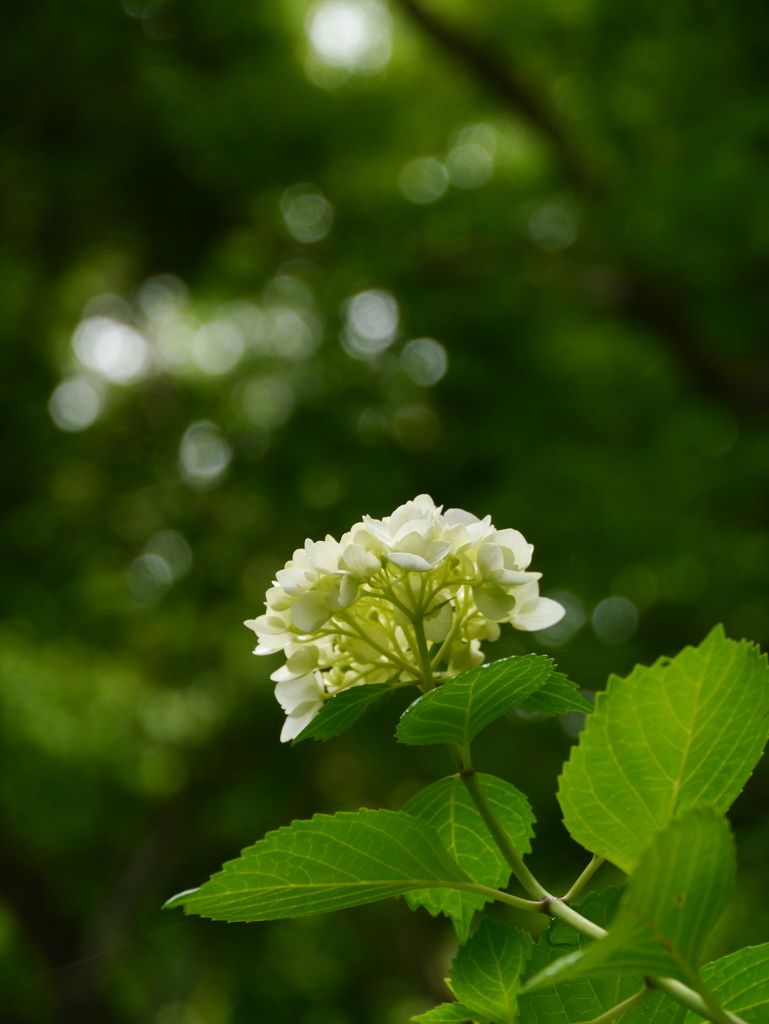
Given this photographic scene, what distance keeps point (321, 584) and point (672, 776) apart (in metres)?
0.10

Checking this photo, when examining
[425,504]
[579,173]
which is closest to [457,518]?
[425,504]

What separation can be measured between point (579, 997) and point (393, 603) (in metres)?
0.10

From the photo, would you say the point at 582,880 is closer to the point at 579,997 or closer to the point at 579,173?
the point at 579,997

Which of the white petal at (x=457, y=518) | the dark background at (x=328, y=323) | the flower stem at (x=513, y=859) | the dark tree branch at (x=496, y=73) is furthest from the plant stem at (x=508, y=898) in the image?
the dark tree branch at (x=496, y=73)

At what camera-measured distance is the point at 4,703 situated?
2.41 metres

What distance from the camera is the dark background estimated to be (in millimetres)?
2266

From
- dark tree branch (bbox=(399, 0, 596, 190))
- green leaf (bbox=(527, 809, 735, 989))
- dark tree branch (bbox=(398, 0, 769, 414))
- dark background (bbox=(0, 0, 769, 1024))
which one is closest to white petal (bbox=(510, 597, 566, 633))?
green leaf (bbox=(527, 809, 735, 989))

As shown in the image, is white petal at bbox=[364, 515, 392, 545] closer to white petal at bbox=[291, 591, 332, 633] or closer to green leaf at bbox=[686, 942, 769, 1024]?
white petal at bbox=[291, 591, 332, 633]

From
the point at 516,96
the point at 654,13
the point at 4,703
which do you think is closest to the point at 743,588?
the point at 654,13

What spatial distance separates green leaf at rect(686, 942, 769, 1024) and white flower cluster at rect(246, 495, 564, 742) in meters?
0.09

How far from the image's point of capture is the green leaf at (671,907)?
0.48 feet

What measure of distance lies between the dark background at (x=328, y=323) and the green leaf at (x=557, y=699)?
5.91ft

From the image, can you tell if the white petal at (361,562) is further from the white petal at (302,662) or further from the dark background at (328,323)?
the dark background at (328,323)

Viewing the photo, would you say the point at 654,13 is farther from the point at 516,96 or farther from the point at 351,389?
the point at 351,389
